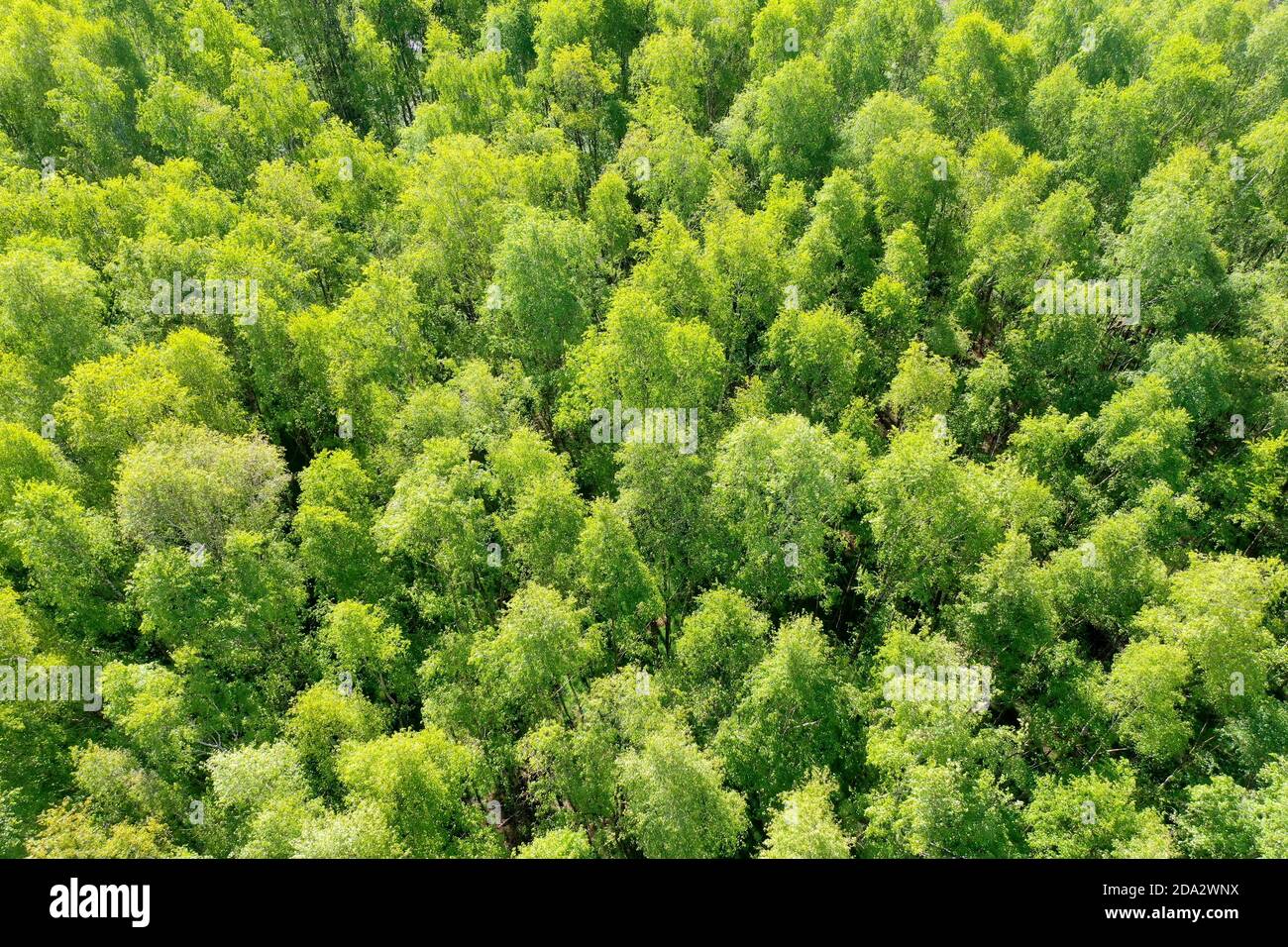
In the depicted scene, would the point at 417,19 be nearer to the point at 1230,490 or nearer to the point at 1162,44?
the point at 1162,44

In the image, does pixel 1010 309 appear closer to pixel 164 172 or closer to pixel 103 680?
pixel 103 680

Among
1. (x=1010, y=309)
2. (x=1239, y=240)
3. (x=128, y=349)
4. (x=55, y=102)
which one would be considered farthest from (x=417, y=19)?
(x=1239, y=240)

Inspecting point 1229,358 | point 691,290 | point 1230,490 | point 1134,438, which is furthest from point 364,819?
point 1229,358

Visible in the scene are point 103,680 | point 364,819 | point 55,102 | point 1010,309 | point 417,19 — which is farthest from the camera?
point 417,19

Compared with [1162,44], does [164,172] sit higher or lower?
lower

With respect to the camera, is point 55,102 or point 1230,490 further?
point 55,102

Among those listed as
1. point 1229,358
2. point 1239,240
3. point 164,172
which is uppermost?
point 164,172

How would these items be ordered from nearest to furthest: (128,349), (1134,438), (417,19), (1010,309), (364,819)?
(364,819) < (1134,438) < (128,349) < (1010,309) < (417,19)
